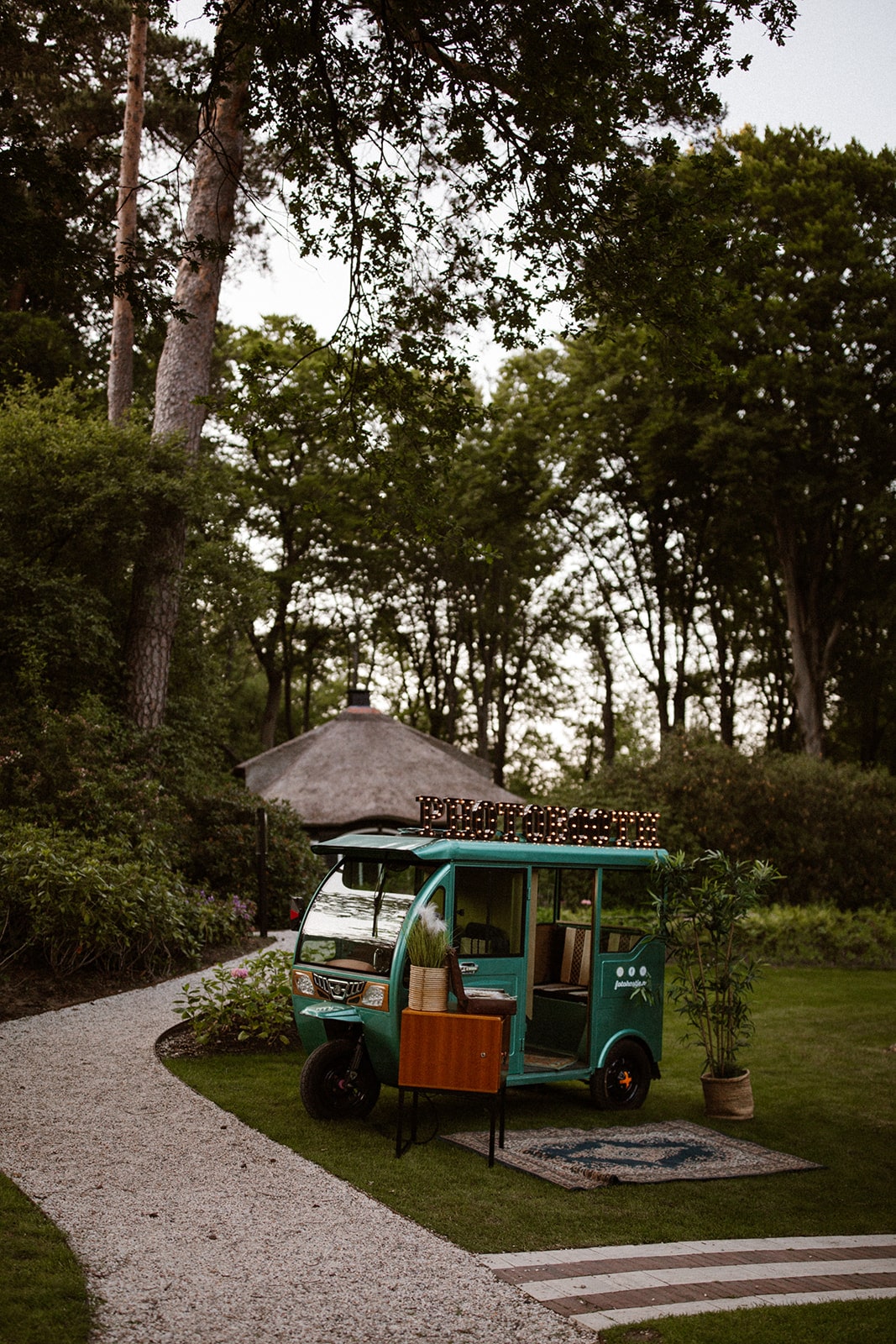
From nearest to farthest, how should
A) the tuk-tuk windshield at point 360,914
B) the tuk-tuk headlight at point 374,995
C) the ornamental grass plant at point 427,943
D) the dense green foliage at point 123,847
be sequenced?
the ornamental grass plant at point 427,943 < the tuk-tuk headlight at point 374,995 < the tuk-tuk windshield at point 360,914 < the dense green foliage at point 123,847

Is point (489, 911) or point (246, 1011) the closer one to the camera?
point (489, 911)

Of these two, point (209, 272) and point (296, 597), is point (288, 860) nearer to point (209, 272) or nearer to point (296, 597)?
point (209, 272)

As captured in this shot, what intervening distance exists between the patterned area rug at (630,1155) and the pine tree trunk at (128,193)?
15351 millimetres

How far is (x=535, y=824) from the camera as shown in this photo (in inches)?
363

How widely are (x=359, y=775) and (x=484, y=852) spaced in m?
19.3

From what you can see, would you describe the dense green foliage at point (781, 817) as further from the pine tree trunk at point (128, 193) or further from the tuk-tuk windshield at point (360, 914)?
the tuk-tuk windshield at point (360, 914)

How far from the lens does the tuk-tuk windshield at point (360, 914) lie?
27.2ft

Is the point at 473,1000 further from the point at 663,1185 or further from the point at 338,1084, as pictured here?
the point at 663,1185

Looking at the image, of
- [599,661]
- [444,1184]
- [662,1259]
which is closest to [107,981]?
[444,1184]

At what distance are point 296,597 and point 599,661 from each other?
35.4 ft

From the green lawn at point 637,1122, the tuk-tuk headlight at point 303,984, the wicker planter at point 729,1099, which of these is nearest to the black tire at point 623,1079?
the green lawn at point 637,1122

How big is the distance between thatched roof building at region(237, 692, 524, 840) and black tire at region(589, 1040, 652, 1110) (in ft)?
53.4

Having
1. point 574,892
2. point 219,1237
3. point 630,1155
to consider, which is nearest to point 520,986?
point 630,1155

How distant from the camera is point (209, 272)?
1906 cm
